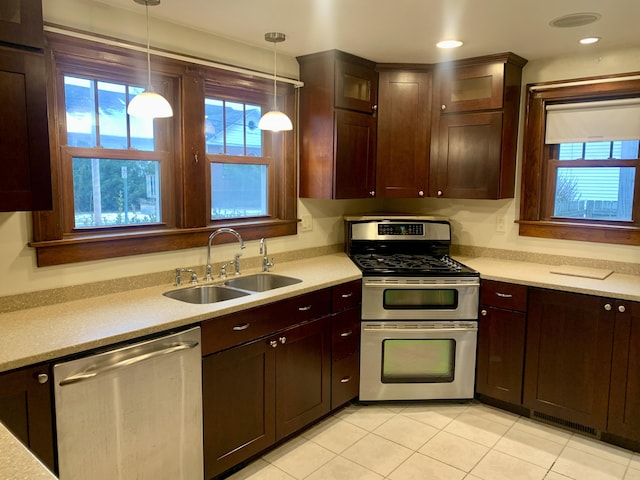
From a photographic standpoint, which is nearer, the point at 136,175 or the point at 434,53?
the point at 136,175

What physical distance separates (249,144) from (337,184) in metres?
0.65

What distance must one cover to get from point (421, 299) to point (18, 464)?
2.45 m

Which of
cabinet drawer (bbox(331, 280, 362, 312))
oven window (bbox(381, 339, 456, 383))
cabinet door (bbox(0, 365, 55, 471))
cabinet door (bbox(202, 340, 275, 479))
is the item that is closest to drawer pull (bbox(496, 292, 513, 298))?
oven window (bbox(381, 339, 456, 383))

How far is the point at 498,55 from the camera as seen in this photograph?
10.3 feet

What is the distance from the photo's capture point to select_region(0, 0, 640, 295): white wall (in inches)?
84.4

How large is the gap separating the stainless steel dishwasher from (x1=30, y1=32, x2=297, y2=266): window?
70 centimetres

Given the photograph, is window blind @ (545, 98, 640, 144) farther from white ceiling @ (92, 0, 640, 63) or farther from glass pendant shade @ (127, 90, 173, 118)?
glass pendant shade @ (127, 90, 173, 118)

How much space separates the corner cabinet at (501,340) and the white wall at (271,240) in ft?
2.09

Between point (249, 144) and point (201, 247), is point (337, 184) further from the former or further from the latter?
point (201, 247)

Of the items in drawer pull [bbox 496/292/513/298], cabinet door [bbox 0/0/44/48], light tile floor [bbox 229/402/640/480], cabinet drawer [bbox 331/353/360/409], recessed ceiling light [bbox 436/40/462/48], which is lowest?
light tile floor [bbox 229/402/640/480]

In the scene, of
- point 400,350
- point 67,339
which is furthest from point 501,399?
point 67,339

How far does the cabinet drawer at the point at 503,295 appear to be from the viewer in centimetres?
294

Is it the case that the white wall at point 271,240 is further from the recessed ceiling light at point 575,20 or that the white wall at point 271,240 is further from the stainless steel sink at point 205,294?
the recessed ceiling light at point 575,20

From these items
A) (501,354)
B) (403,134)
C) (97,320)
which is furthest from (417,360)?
(97,320)
